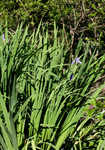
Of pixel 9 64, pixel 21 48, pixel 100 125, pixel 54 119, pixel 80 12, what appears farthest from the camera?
pixel 80 12

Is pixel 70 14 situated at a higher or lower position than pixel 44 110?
higher

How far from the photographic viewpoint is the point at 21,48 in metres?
1.88

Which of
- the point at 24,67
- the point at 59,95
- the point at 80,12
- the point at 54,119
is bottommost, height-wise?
the point at 54,119

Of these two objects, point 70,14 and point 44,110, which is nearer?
point 44,110

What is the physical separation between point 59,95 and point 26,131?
1.13 feet

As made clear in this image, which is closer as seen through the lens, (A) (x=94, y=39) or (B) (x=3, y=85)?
(B) (x=3, y=85)

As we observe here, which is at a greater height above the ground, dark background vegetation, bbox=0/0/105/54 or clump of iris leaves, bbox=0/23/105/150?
dark background vegetation, bbox=0/0/105/54

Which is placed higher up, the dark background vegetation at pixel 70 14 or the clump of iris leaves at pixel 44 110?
the dark background vegetation at pixel 70 14

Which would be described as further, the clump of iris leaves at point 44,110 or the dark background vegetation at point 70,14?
the dark background vegetation at point 70,14

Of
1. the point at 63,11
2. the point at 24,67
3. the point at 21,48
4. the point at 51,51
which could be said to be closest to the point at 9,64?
the point at 24,67

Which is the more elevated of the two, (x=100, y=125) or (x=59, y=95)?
(x=59, y=95)

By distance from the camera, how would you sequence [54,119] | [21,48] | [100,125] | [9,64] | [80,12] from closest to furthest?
1. [54,119]
2. [100,125]
3. [9,64]
4. [21,48]
5. [80,12]

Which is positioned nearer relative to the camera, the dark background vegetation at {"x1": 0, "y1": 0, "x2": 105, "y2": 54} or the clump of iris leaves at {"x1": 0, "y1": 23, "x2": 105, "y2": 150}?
the clump of iris leaves at {"x1": 0, "y1": 23, "x2": 105, "y2": 150}

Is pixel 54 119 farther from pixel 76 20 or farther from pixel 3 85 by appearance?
pixel 76 20
